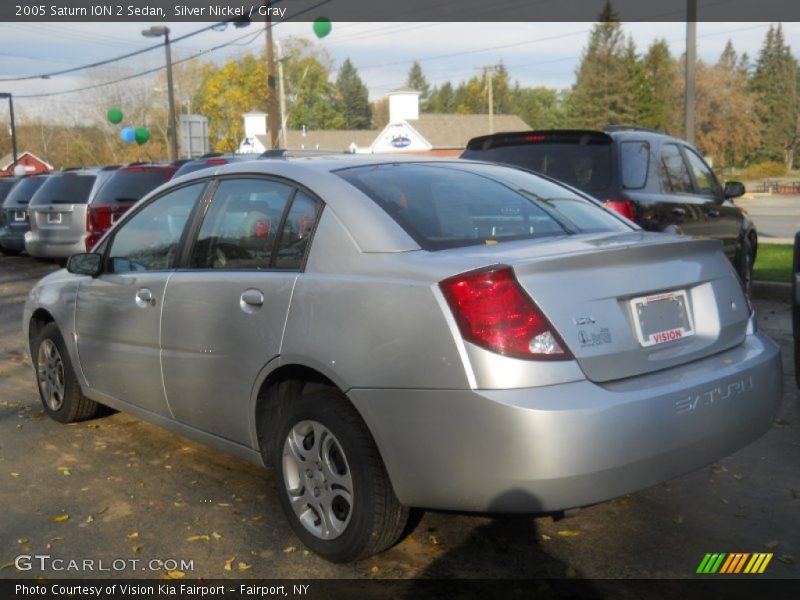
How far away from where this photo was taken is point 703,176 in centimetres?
912

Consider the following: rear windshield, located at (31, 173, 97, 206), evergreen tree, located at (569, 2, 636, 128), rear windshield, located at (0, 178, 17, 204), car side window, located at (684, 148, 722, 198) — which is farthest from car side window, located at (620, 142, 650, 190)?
evergreen tree, located at (569, 2, 636, 128)

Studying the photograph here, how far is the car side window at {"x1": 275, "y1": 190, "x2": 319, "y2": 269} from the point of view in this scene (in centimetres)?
393

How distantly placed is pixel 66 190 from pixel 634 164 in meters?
10.9

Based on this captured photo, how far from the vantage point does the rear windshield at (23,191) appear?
61.0ft

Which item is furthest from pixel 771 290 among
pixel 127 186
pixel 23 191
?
pixel 23 191

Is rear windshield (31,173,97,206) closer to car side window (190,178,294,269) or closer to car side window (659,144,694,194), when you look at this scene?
car side window (659,144,694,194)

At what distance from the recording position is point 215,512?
4.32 m

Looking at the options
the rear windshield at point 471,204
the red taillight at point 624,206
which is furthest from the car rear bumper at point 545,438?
the red taillight at point 624,206

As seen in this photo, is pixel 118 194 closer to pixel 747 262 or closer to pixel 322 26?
pixel 747 262

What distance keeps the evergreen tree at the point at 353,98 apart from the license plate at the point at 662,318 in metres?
131

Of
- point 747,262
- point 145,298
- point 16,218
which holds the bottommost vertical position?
point 747,262

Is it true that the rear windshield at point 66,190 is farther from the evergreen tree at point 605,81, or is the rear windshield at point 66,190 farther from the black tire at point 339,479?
the evergreen tree at point 605,81

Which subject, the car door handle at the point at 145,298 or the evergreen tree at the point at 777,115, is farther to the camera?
the evergreen tree at the point at 777,115

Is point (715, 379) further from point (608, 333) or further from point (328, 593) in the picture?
point (328, 593)
